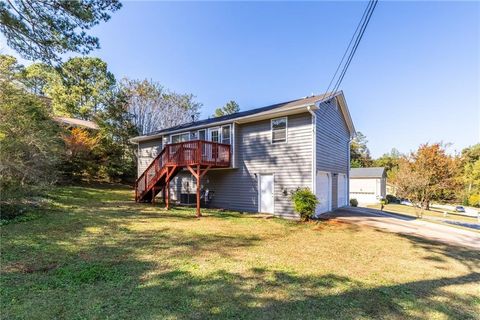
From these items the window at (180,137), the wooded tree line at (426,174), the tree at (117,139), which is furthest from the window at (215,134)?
the tree at (117,139)

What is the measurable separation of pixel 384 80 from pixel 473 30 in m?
4.11

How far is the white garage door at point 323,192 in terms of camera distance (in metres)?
11.7

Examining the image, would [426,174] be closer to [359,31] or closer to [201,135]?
Answer: [201,135]

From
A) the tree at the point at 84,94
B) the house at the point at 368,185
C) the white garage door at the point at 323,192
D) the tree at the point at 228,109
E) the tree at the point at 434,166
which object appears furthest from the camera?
the tree at the point at 228,109

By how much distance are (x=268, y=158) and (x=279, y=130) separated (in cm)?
141

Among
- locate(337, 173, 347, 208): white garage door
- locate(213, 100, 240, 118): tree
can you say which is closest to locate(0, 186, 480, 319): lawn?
locate(337, 173, 347, 208): white garage door

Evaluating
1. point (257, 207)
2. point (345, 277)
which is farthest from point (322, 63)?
point (345, 277)

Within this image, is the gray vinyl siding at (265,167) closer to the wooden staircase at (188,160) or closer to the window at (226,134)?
the window at (226,134)

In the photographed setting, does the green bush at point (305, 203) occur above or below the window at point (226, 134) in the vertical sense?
below

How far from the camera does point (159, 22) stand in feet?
38.3

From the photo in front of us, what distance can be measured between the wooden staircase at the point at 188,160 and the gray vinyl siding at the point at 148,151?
13.0 ft

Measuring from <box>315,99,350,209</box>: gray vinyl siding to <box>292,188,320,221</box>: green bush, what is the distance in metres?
1.53

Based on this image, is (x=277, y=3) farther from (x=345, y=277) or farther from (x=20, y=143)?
(x=20, y=143)

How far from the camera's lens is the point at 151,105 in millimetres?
25969
